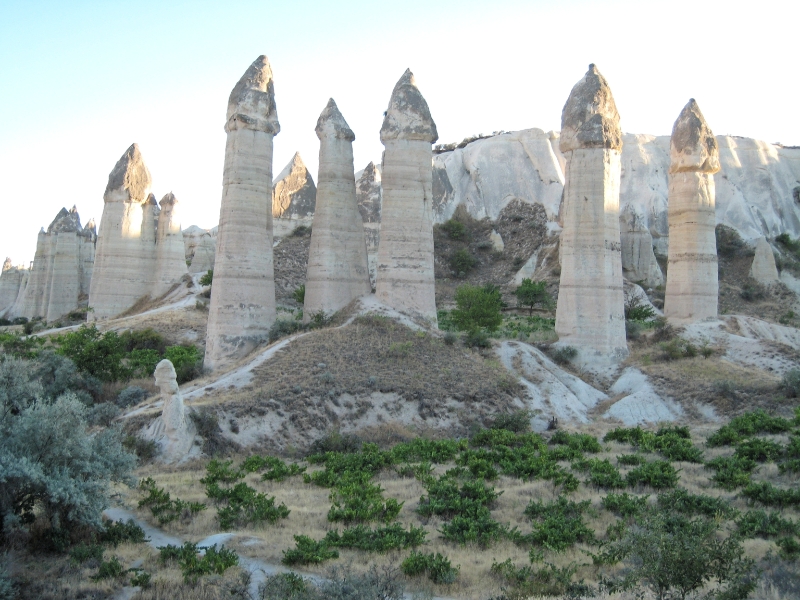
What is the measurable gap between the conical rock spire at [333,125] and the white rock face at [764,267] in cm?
2930

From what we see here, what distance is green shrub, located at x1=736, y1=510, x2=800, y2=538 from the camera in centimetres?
834

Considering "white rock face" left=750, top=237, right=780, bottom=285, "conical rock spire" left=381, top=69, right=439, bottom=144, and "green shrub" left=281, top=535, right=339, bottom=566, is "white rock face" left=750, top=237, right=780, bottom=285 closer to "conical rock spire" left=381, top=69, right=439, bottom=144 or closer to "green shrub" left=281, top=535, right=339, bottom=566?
"conical rock spire" left=381, top=69, right=439, bottom=144

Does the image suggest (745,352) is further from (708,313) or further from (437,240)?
Result: (437,240)

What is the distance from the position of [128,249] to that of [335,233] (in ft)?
48.2

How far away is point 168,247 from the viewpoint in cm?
3334

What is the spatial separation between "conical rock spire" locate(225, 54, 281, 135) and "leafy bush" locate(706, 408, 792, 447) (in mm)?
14246

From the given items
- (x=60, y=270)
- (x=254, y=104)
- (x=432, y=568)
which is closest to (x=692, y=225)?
(x=254, y=104)

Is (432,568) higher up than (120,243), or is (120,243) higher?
(120,243)

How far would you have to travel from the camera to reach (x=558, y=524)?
8.79 m

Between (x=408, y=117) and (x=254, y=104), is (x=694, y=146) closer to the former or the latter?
(x=408, y=117)

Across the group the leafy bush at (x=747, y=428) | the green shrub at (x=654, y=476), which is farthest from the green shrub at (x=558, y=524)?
the leafy bush at (x=747, y=428)

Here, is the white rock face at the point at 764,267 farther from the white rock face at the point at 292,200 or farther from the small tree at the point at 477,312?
the white rock face at the point at 292,200

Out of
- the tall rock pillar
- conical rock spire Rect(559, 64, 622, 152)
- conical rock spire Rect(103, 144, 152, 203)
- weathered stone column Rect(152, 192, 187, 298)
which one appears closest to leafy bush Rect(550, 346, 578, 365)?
the tall rock pillar

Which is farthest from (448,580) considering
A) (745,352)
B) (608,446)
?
(745,352)
